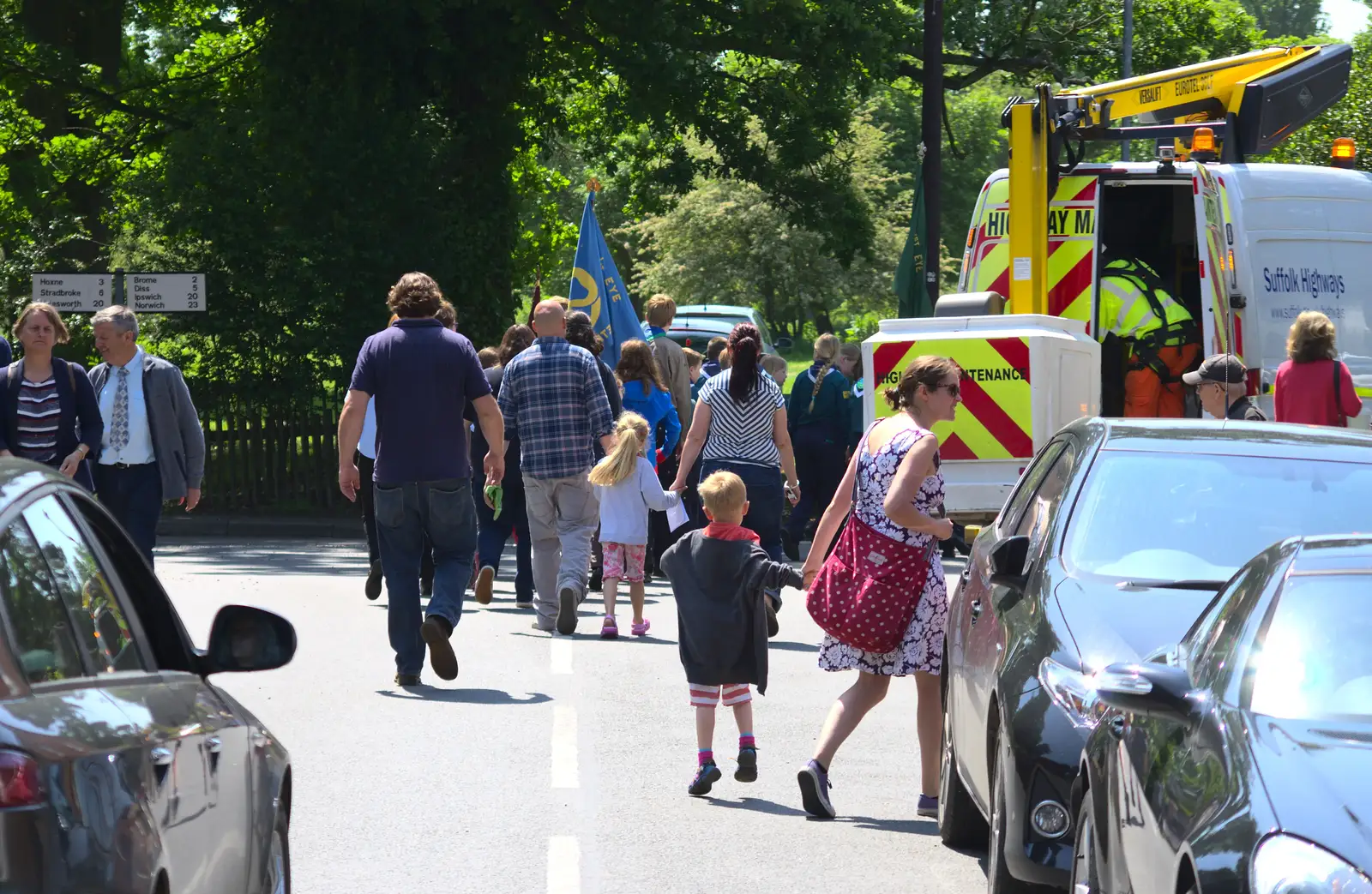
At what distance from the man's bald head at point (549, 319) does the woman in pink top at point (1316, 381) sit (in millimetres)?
4105

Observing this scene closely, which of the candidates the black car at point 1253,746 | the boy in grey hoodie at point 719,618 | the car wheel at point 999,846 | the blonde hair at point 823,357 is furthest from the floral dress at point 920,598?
the blonde hair at point 823,357

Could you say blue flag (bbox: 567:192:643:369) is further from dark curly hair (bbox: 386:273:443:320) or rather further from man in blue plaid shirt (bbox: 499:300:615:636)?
dark curly hair (bbox: 386:273:443:320)

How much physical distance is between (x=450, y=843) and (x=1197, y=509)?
2.68 meters

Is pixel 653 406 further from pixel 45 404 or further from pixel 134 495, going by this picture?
pixel 45 404

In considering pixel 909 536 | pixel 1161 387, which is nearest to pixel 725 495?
pixel 909 536

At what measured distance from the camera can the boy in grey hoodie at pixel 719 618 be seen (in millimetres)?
7762

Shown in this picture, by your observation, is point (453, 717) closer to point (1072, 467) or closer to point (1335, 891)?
point (1072, 467)

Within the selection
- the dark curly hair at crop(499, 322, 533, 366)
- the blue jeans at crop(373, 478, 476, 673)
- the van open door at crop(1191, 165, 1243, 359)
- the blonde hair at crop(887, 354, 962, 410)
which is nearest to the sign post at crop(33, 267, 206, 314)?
the dark curly hair at crop(499, 322, 533, 366)

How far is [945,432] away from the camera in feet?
42.0

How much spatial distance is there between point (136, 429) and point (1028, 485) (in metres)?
5.88

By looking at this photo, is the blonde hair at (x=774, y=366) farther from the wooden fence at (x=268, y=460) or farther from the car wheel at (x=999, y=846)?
the car wheel at (x=999, y=846)

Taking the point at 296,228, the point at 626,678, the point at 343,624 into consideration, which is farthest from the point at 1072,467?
the point at 296,228

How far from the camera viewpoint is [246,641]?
4.45 m

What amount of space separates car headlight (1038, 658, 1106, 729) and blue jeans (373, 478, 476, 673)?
16.6 feet
